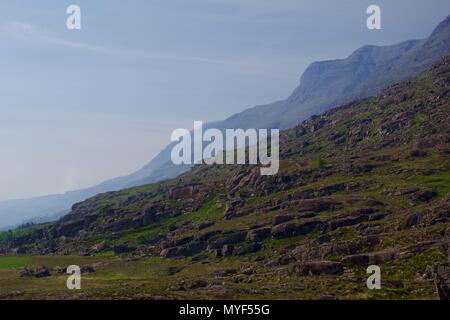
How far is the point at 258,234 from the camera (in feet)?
552

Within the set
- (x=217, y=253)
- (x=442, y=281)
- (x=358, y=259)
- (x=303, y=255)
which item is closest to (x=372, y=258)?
(x=358, y=259)

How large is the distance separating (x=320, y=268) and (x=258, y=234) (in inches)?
2579

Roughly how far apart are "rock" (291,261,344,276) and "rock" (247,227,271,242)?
59.9m

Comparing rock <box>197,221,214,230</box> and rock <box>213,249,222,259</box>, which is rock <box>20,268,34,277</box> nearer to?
rock <box>213,249,222,259</box>

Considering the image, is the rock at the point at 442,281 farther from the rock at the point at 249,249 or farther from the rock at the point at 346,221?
the rock at the point at 249,249

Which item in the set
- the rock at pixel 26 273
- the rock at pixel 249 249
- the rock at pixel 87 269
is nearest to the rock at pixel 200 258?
the rock at pixel 249 249

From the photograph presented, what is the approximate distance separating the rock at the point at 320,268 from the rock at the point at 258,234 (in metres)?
59.9

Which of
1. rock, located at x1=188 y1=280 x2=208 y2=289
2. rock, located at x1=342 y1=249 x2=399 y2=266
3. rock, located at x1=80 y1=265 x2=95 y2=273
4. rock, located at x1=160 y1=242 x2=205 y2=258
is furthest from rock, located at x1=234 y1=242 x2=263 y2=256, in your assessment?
rock, located at x1=188 y1=280 x2=208 y2=289

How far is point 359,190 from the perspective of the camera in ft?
647

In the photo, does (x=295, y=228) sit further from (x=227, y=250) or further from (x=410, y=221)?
(x=410, y=221)

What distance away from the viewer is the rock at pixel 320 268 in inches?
4004

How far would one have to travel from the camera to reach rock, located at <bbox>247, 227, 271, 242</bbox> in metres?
→ 167
